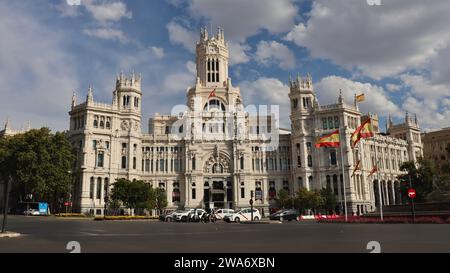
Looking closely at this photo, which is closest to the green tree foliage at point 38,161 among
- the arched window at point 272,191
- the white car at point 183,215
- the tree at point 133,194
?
the tree at point 133,194

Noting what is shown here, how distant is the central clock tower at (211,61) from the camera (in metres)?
110

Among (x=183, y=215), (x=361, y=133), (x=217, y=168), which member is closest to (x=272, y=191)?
(x=217, y=168)

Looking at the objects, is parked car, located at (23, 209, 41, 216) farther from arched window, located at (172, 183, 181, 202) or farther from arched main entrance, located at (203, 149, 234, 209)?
arched main entrance, located at (203, 149, 234, 209)

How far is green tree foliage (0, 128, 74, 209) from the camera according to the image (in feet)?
231

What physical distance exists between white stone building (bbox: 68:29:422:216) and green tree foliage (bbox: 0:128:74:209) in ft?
31.4

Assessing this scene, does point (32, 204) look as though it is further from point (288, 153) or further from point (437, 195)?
point (437, 195)

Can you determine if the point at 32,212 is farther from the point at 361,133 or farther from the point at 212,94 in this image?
the point at 361,133

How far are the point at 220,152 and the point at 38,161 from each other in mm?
41882

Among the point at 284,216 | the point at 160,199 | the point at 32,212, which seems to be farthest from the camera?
the point at 160,199

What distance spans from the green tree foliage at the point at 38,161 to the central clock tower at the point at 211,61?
4552cm

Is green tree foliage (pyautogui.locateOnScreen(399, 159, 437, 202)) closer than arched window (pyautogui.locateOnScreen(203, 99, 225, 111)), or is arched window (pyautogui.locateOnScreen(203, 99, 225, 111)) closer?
green tree foliage (pyautogui.locateOnScreen(399, 159, 437, 202))

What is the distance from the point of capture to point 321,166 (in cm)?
9156

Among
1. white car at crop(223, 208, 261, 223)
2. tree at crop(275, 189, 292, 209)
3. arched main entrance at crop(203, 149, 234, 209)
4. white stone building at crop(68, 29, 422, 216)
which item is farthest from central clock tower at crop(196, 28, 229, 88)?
white car at crop(223, 208, 261, 223)

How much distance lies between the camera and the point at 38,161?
72438mm
